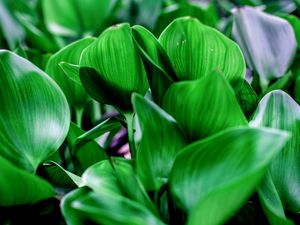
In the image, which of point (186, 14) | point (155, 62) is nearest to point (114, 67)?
point (155, 62)

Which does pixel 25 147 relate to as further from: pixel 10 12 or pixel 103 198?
pixel 10 12

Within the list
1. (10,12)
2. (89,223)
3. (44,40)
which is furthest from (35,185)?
(10,12)

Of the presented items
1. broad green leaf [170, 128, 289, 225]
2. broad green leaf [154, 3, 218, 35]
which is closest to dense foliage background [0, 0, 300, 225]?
broad green leaf [170, 128, 289, 225]

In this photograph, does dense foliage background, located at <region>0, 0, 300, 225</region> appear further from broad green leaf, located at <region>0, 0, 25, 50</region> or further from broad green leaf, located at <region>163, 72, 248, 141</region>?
broad green leaf, located at <region>0, 0, 25, 50</region>

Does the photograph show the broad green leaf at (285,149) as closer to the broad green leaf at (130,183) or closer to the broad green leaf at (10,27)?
the broad green leaf at (130,183)

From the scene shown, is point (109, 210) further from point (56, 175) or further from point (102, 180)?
point (56, 175)
